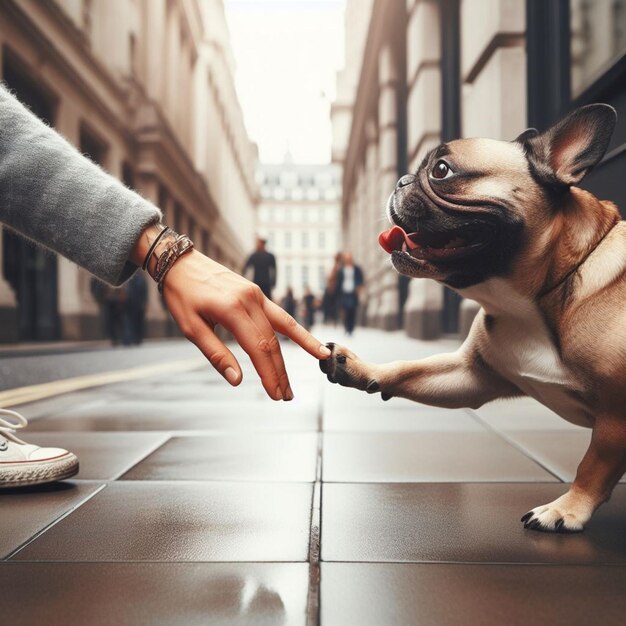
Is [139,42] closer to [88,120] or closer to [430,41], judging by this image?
[88,120]

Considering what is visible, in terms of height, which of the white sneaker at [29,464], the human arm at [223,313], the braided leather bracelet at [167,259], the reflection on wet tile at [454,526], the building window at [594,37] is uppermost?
the building window at [594,37]

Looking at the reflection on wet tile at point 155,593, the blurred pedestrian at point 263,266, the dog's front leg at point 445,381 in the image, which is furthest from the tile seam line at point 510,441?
the blurred pedestrian at point 263,266

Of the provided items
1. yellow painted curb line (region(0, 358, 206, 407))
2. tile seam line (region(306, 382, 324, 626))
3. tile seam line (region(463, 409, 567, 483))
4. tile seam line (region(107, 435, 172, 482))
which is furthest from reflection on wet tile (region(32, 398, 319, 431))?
tile seam line (region(306, 382, 324, 626))

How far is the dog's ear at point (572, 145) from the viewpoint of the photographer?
185cm

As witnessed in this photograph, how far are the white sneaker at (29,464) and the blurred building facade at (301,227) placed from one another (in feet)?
299

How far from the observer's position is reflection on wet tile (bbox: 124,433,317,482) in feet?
8.32

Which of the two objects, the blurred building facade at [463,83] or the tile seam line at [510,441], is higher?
the blurred building facade at [463,83]

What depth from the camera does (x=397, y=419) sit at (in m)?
4.06

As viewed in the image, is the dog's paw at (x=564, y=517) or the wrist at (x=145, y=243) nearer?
the wrist at (x=145, y=243)

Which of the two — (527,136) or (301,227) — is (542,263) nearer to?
(527,136)

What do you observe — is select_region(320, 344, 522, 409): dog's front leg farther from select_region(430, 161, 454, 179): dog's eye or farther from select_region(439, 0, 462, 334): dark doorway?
select_region(439, 0, 462, 334): dark doorway

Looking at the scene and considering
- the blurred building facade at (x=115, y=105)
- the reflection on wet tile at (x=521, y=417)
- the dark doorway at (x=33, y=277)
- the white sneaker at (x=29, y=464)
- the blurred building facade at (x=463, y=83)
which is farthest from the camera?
the dark doorway at (x=33, y=277)

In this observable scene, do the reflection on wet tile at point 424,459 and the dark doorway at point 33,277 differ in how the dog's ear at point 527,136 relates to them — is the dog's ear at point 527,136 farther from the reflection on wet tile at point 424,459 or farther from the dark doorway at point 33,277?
the dark doorway at point 33,277

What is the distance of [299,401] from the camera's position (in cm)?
493
